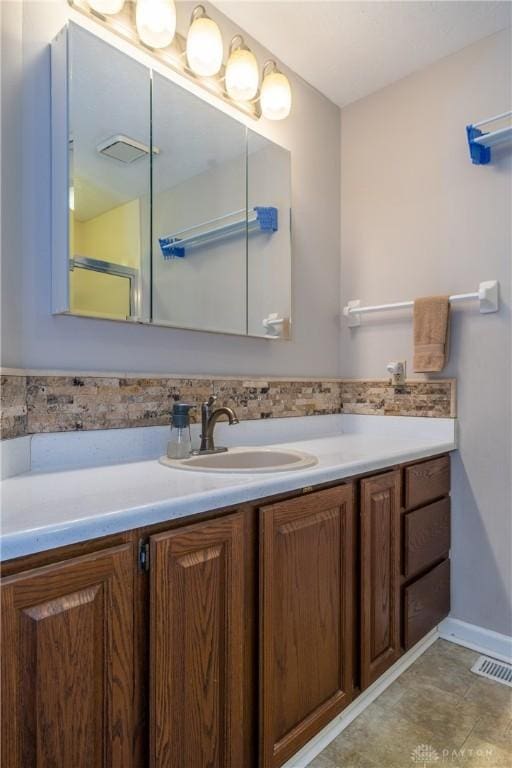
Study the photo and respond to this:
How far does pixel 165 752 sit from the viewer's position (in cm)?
83

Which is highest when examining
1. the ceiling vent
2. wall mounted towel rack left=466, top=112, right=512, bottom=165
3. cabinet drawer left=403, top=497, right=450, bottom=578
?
wall mounted towel rack left=466, top=112, right=512, bottom=165

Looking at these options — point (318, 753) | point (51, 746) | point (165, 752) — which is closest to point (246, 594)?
point (165, 752)

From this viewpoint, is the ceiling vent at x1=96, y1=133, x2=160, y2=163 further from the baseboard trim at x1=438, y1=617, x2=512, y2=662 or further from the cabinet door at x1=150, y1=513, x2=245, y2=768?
the baseboard trim at x1=438, y1=617, x2=512, y2=662

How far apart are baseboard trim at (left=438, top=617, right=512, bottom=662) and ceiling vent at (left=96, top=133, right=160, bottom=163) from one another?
6.62ft

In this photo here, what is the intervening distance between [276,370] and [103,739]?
1315 millimetres

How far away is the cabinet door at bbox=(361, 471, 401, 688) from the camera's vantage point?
133 centimetres

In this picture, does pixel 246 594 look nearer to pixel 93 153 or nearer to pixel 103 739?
pixel 103 739

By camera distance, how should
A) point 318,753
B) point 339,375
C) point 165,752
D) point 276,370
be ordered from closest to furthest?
point 165,752 → point 318,753 → point 276,370 → point 339,375

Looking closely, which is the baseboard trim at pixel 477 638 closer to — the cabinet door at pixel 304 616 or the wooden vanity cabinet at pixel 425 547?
the wooden vanity cabinet at pixel 425 547

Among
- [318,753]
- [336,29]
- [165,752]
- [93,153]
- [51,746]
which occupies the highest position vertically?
[336,29]

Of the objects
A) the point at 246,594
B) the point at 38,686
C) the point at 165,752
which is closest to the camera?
the point at 38,686

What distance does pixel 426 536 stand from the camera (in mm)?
1629

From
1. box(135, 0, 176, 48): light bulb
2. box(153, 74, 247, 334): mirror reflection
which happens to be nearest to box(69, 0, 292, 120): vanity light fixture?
box(135, 0, 176, 48): light bulb

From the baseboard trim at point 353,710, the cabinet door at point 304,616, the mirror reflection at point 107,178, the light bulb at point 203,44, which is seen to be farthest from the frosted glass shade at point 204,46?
the baseboard trim at point 353,710
